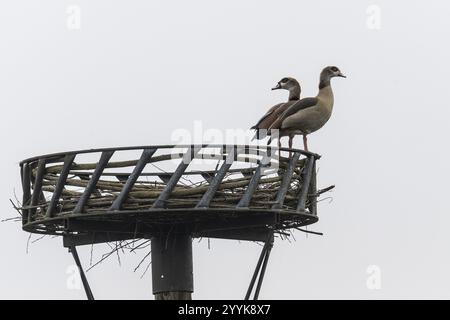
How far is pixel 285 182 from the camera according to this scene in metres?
15.7

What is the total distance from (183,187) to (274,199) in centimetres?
88

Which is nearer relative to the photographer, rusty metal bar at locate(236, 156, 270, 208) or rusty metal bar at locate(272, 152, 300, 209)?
rusty metal bar at locate(236, 156, 270, 208)

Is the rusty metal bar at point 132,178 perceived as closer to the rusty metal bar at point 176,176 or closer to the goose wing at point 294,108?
the rusty metal bar at point 176,176

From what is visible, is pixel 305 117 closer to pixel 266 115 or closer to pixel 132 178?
pixel 266 115

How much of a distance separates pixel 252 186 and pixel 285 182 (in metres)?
0.50

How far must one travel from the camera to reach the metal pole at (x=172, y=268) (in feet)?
54.1

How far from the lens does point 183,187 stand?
50.4 feet

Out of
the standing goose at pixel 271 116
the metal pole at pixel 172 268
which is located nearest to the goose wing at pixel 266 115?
the standing goose at pixel 271 116

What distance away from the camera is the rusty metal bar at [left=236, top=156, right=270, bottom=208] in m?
15.2

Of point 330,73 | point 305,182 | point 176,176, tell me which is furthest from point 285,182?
point 330,73

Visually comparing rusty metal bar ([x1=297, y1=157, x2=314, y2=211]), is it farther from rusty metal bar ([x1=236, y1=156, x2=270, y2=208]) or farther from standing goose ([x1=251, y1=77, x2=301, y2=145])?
standing goose ([x1=251, y1=77, x2=301, y2=145])

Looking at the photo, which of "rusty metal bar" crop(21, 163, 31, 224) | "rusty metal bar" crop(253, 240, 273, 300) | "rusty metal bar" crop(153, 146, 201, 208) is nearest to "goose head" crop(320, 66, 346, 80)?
"rusty metal bar" crop(253, 240, 273, 300)

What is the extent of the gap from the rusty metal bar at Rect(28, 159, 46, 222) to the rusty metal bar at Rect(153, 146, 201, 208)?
Result: 1324 millimetres
